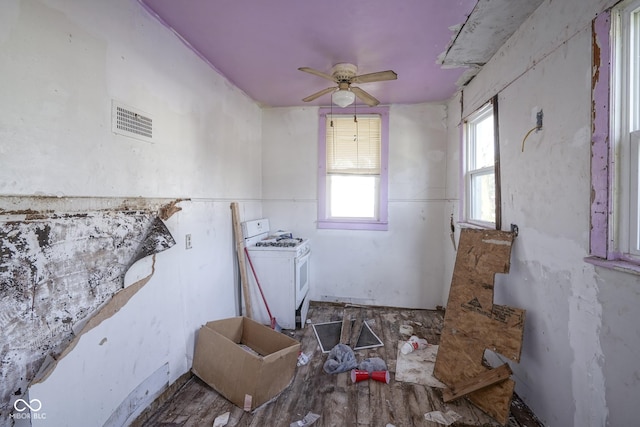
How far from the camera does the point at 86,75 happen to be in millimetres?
1424

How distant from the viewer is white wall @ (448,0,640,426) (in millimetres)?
1277

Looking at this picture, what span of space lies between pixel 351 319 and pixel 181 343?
6.18 ft

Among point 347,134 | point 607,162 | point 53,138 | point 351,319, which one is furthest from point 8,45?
point 351,319

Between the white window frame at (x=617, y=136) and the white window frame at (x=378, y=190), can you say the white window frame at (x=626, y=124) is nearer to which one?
the white window frame at (x=617, y=136)

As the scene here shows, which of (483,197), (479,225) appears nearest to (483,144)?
(483,197)

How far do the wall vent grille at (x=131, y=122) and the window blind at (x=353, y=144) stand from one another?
2.28 metres

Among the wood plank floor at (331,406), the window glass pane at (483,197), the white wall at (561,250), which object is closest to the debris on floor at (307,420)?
the wood plank floor at (331,406)

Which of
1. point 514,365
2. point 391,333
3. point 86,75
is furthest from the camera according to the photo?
point 391,333

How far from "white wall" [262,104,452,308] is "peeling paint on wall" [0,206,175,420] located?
7.49 ft

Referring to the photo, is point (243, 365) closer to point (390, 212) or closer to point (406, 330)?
point (406, 330)

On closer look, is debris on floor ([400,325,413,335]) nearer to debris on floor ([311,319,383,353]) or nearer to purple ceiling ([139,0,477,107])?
debris on floor ([311,319,383,353])

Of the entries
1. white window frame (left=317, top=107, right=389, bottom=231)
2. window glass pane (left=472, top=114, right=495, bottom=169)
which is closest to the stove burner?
white window frame (left=317, top=107, right=389, bottom=231)

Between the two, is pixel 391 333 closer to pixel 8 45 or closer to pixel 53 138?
pixel 53 138

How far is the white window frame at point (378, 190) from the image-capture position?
3.60 meters
